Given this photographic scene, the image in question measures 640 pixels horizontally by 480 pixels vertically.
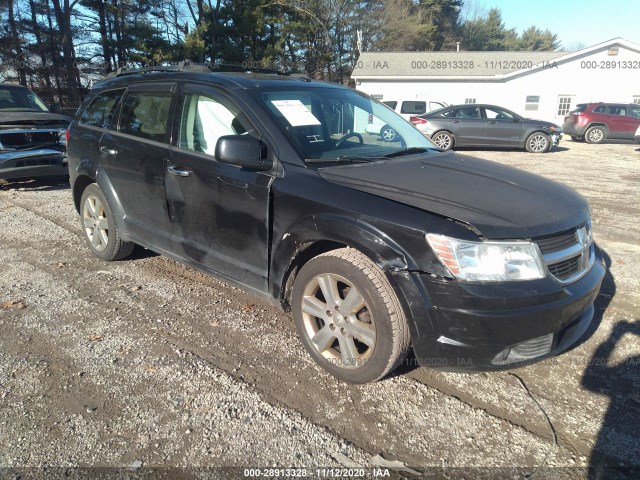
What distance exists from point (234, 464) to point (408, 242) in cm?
140

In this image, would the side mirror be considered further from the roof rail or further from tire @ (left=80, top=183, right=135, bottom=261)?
tire @ (left=80, top=183, right=135, bottom=261)

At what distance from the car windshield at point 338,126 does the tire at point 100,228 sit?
86.6 inches

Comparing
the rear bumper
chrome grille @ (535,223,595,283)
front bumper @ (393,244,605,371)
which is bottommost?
front bumper @ (393,244,605,371)

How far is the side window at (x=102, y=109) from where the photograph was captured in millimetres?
4480

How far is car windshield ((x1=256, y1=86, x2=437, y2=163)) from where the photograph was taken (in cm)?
319

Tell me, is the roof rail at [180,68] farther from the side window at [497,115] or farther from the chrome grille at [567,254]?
the side window at [497,115]

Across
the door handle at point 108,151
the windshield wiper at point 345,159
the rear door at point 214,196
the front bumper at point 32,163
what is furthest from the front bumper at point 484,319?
the front bumper at point 32,163

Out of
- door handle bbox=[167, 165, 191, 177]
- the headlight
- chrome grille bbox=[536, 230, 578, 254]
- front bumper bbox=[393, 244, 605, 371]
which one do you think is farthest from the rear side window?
the headlight

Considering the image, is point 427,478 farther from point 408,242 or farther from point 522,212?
point 522,212

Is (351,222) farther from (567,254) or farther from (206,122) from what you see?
(206,122)

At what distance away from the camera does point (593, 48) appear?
26156 millimetres

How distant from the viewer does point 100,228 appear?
15.6 feet

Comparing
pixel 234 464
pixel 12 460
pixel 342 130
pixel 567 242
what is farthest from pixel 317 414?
pixel 342 130

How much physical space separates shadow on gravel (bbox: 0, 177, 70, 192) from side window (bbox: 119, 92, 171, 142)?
522 centimetres
